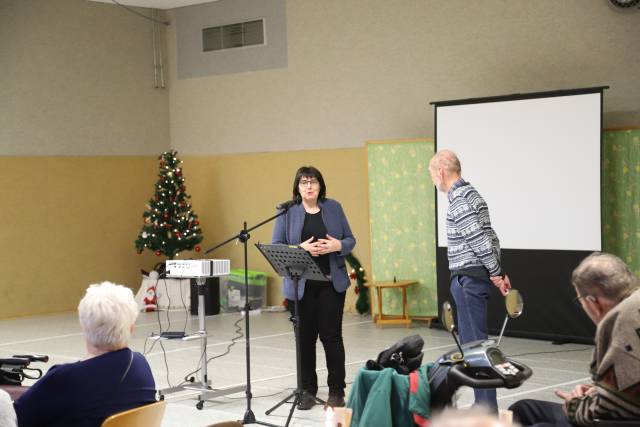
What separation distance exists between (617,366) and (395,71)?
7.95 m

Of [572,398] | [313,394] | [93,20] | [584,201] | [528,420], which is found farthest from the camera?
[93,20]

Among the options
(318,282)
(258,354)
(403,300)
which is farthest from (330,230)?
(403,300)

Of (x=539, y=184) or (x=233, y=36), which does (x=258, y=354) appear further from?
(x=233, y=36)

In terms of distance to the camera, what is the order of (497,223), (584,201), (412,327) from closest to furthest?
(584,201), (497,223), (412,327)

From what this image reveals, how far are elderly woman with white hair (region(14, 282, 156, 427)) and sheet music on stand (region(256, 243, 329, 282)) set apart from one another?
2.17 meters

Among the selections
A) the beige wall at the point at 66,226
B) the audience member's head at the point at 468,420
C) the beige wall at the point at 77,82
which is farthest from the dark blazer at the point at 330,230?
the beige wall at the point at 77,82

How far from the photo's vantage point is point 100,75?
1267 centimetres

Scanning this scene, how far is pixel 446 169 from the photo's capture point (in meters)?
5.49

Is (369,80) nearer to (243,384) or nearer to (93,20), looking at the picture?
(93,20)

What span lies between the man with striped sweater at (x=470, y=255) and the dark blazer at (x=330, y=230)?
904 mm

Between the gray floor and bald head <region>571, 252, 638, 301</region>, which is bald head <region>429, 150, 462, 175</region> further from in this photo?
bald head <region>571, 252, 638, 301</region>

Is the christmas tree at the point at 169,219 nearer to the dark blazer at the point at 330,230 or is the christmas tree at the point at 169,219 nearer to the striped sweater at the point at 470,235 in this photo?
the dark blazer at the point at 330,230

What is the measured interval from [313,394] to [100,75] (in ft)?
24.4

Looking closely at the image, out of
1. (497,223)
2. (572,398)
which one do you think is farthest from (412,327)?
(572,398)
